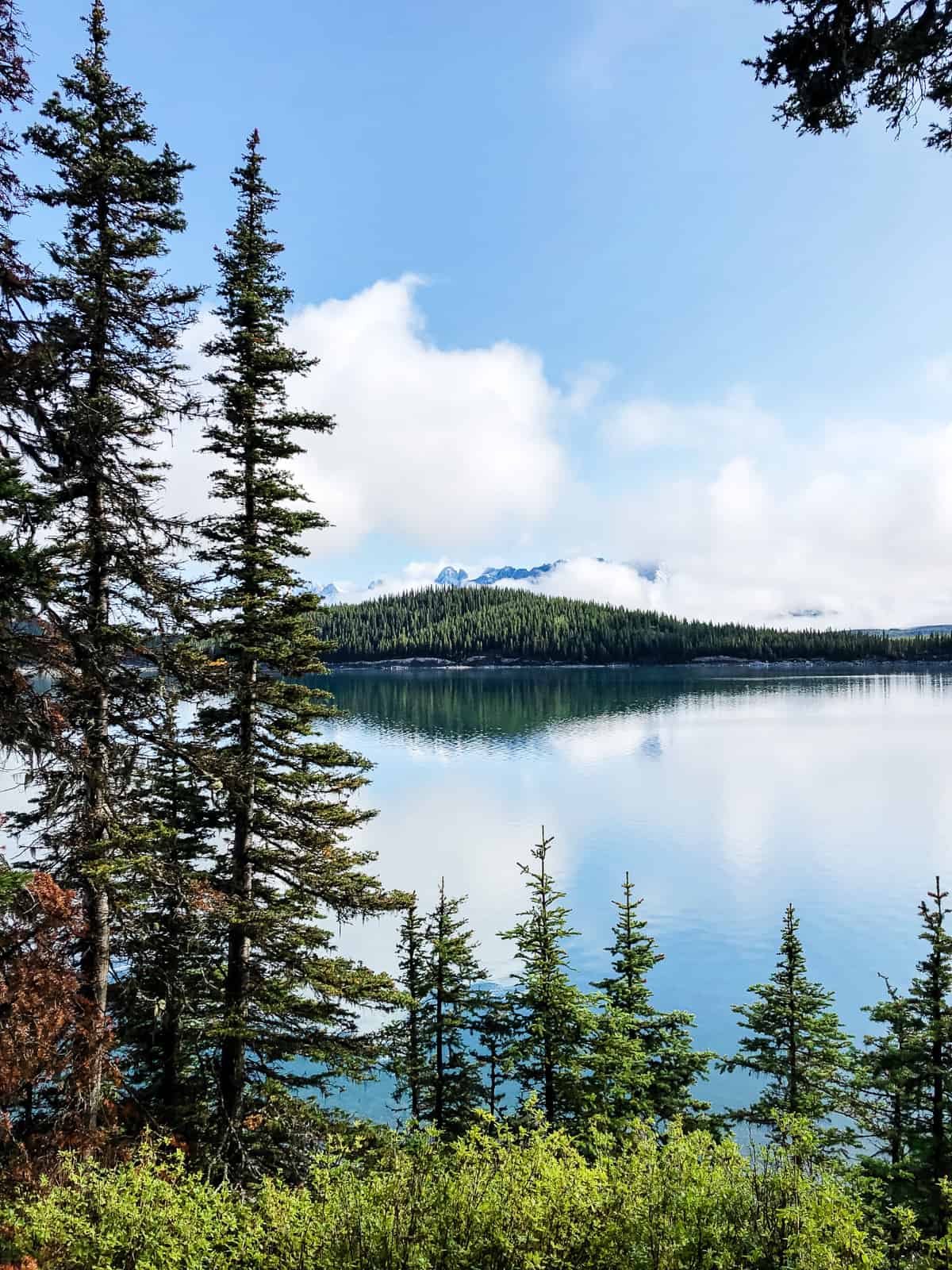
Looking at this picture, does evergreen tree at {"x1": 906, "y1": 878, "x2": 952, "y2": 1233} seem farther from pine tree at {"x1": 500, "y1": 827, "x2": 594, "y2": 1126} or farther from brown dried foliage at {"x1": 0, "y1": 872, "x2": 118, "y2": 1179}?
brown dried foliage at {"x1": 0, "y1": 872, "x2": 118, "y2": 1179}

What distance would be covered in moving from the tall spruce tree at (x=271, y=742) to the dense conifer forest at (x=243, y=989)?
2.7 inches

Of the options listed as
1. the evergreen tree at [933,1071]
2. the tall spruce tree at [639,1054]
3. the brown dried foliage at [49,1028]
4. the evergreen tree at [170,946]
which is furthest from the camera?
the tall spruce tree at [639,1054]

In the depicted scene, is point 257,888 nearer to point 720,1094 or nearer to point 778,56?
point 778,56

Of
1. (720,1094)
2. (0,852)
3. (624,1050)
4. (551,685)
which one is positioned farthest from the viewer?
(551,685)

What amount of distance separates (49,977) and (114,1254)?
4173 mm

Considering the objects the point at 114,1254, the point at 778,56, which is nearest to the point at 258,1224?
the point at 114,1254

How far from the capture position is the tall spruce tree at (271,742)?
1349cm

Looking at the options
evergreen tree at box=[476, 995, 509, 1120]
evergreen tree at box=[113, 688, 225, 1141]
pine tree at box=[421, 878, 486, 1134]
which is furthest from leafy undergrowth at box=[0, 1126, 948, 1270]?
pine tree at box=[421, 878, 486, 1134]

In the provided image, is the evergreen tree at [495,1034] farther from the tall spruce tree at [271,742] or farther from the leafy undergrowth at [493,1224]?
the leafy undergrowth at [493,1224]

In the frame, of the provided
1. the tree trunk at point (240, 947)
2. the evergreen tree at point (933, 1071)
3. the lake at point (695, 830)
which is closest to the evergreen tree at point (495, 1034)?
the lake at point (695, 830)

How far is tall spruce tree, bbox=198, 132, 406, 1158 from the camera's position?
13492 mm

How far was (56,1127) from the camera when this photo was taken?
9.61m

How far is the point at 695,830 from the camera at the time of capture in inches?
2089

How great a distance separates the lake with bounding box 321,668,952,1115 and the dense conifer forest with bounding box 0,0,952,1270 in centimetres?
402
